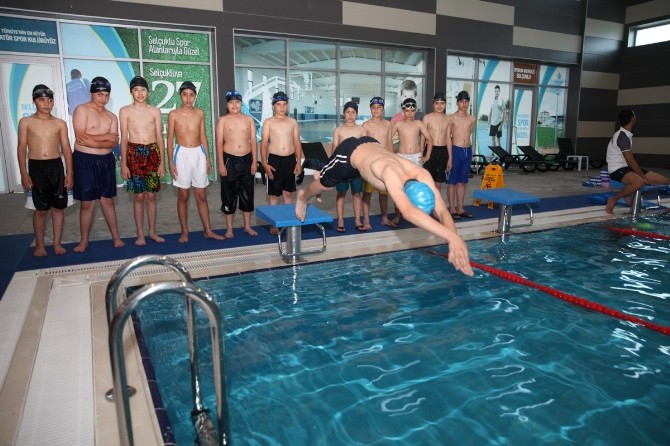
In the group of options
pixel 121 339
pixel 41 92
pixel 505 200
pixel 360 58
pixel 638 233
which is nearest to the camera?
pixel 121 339

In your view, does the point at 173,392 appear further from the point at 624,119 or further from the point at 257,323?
the point at 624,119

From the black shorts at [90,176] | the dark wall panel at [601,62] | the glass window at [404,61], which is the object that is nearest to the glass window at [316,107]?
the glass window at [404,61]

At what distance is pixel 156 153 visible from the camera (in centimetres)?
534

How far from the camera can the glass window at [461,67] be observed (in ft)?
46.9

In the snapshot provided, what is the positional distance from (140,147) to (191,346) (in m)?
3.65

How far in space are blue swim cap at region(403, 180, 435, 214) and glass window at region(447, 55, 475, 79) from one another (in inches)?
491

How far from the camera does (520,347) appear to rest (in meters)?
3.30

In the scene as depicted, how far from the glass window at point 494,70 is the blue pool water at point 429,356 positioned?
1150 centimetres

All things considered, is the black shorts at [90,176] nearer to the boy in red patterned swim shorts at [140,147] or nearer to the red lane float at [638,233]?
the boy in red patterned swim shorts at [140,147]

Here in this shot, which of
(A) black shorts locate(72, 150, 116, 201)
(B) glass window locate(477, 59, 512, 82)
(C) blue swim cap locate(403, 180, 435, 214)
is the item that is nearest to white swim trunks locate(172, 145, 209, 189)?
(A) black shorts locate(72, 150, 116, 201)

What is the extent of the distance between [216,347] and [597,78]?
19199 millimetres

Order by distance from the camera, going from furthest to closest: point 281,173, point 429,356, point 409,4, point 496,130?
point 496,130, point 409,4, point 281,173, point 429,356

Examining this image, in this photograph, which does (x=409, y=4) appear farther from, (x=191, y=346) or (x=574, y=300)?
(x=191, y=346)

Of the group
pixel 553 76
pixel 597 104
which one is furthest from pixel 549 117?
pixel 597 104
